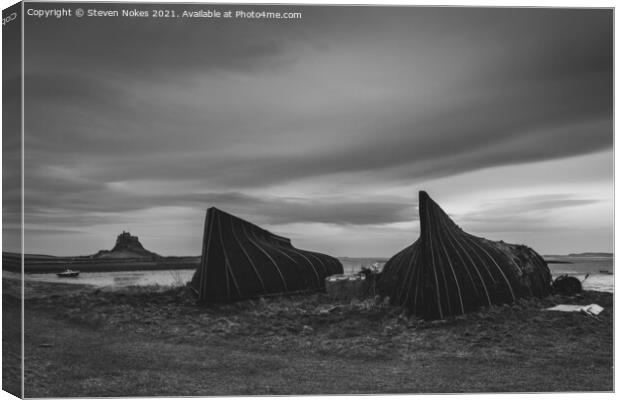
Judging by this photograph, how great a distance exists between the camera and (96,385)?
9.77 m

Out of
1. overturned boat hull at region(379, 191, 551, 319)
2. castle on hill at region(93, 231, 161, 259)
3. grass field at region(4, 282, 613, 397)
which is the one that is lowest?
grass field at region(4, 282, 613, 397)

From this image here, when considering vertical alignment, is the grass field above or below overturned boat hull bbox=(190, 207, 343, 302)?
below

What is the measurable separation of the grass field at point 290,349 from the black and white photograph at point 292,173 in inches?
1.3

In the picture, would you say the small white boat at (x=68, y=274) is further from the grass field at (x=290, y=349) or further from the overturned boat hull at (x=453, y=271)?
the overturned boat hull at (x=453, y=271)

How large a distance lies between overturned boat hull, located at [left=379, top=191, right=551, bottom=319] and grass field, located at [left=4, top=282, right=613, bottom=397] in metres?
0.31

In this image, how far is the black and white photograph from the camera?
9.82m

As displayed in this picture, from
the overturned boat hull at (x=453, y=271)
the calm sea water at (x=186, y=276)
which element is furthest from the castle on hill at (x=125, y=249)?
the overturned boat hull at (x=453, y=271)

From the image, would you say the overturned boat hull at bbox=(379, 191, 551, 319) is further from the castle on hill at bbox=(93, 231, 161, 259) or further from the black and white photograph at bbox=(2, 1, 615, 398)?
the castle on hill at bbox=(93, 231, 161, 259)

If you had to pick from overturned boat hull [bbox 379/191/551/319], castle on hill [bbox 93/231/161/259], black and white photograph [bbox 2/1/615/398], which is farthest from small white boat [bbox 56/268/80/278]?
overturned boat hull [bbox 379/191/551/319]

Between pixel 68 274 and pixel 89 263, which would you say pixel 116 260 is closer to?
pixel 89 263

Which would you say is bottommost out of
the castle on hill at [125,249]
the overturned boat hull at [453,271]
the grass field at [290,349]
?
the grass field at [290,349]

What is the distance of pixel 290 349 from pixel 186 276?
227 centimetres

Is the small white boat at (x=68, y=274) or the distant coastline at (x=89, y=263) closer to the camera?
the distant coastline at (x=89, y=263)

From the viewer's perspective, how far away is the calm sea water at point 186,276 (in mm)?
10531
